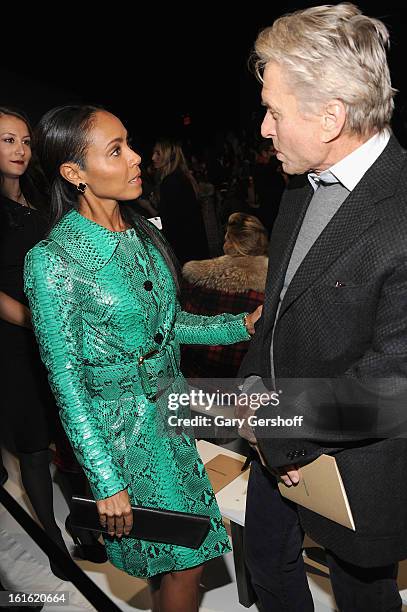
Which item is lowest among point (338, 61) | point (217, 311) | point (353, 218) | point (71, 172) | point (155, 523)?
point (155, 523)

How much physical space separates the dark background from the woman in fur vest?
6.20ft

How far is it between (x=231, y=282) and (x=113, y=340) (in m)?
1.31

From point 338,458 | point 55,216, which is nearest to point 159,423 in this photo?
point 338,458

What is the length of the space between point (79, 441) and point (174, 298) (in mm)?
486

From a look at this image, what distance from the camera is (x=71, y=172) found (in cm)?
140

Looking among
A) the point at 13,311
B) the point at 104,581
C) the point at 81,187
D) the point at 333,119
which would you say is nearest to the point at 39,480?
the point at 104,581

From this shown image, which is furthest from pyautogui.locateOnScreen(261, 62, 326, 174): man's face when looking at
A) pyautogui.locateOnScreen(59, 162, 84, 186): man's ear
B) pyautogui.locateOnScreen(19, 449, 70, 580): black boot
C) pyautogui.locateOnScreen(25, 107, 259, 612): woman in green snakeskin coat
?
pyautogui.locateOnScreen(19, 449, 70, 580): black boot

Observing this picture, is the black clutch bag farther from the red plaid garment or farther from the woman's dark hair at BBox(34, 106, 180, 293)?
the red plaid garment

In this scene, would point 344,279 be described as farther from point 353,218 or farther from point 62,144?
point 62,144

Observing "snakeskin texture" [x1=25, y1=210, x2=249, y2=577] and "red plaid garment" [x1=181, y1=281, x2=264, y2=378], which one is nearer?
"snakeskin texture" [x1=25, y1=210, x2=249, y2=577]

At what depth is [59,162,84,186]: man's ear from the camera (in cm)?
139

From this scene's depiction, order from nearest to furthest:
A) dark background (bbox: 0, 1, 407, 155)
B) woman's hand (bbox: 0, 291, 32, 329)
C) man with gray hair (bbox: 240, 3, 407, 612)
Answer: man with gray hair (bbox: 240, 3, 407, 612)
woman's hand (bbox: 0, 291, 32, 329)
dark background (bbox: 0, 1, 407, 155)

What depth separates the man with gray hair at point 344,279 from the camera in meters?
1.08

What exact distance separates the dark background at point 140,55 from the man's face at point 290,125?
2.86m
